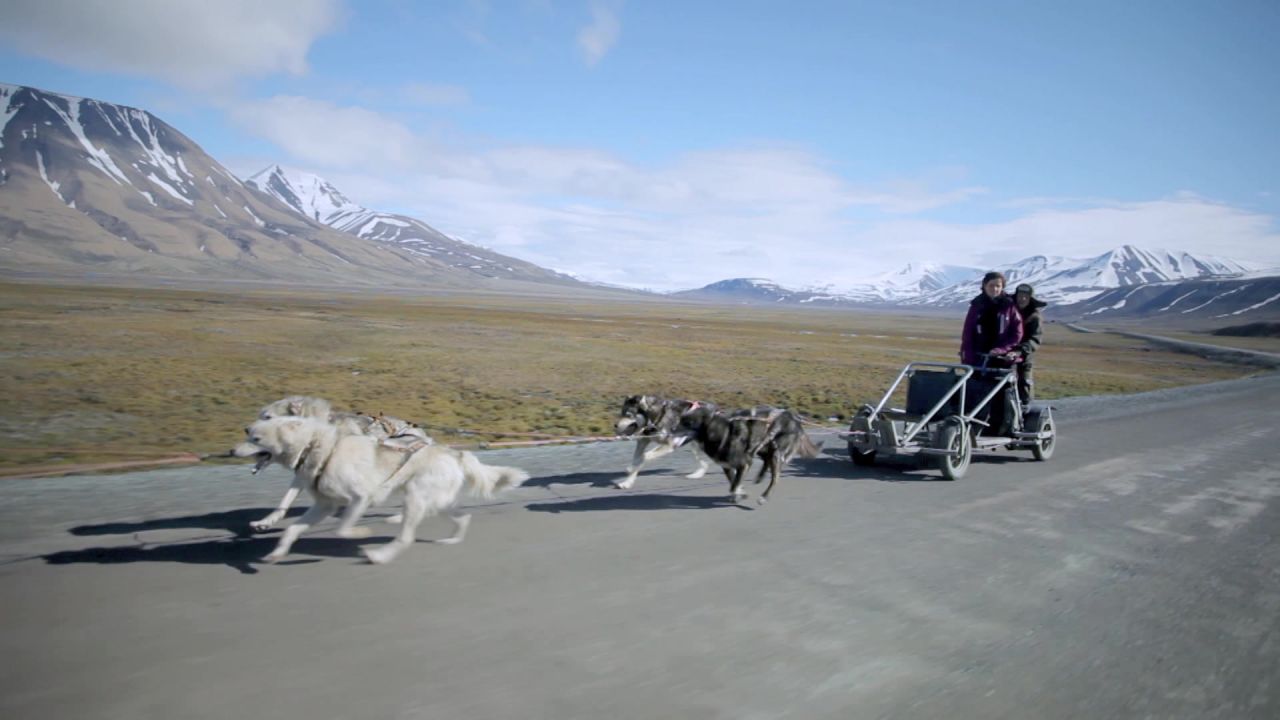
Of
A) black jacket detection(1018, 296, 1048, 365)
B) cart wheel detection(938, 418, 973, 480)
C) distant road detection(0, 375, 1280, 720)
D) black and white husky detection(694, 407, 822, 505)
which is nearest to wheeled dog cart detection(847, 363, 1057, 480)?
cart wheel detection(938, 418, 973, 480)

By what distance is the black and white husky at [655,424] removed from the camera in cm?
878

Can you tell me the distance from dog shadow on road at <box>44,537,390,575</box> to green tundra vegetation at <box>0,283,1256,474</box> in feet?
8.16

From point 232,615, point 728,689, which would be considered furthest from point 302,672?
point 728,689

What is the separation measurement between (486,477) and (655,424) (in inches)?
128

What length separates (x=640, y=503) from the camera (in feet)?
26.2

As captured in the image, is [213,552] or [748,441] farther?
[748,441]

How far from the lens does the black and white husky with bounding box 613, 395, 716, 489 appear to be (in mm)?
8781

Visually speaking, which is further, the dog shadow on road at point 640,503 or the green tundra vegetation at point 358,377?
the green tundra vegetation at point 358,377

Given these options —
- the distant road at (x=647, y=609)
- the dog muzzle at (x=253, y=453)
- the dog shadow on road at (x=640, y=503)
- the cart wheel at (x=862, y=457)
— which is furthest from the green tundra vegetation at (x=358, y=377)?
the cart wheel at (x=862, y=457)

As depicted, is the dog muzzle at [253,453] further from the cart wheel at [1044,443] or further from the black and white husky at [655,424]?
the cart wheel at [1044,443]

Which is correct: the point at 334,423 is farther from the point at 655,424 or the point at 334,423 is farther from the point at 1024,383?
the point at 1024,383

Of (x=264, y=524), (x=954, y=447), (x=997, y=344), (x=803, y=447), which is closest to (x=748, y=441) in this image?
(x=803, y=447)

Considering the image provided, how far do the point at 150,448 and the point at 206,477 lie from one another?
2834 mm

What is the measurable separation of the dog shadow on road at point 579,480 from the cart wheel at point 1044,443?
6.19 metres
